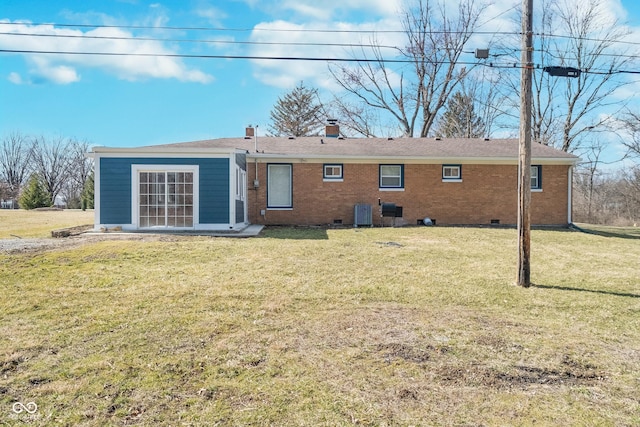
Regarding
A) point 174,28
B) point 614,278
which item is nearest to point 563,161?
point 614,278

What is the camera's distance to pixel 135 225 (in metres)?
13.2

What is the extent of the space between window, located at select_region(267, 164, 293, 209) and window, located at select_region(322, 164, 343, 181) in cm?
137

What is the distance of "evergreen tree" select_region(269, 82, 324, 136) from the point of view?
37.4 meters

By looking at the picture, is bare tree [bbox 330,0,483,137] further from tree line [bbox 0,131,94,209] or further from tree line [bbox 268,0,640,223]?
tree line [bbox 0,131,94,209]

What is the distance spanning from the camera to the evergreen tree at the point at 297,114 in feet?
123

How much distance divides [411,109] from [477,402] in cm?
2860

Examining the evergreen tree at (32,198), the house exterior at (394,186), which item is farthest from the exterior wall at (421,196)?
the evergreen tree at (32,198)

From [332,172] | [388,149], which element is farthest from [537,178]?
[332,172]

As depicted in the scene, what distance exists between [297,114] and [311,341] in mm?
35118

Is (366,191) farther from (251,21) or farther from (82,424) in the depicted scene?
(82,424)

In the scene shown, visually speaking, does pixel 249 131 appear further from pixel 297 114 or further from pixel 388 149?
pixel 297 114

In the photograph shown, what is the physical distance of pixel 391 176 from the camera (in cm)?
1705

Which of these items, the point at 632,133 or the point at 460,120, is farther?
the point at 460,120

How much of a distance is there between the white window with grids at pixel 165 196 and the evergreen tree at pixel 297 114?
24.7 meters
